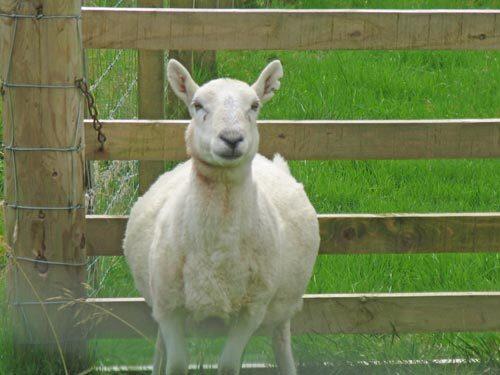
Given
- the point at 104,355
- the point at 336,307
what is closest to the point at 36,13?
the point at 104,355

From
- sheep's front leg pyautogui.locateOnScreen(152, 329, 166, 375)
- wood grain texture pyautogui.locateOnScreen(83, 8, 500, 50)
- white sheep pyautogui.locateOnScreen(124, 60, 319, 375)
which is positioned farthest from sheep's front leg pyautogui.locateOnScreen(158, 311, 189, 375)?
wood grain texture pyautogui.locateOnScreen(83, 8, 500, 50)

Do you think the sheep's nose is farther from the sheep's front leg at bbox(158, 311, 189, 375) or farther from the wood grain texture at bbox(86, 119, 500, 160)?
the wood grain texture at bbox(86, 119, 500, 160)

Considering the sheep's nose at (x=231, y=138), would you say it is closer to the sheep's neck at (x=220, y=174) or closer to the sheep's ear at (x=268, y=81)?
the sheep's neck at (x=220, y=174)

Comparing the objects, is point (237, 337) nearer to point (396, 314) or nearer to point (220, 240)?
point (220, 240)

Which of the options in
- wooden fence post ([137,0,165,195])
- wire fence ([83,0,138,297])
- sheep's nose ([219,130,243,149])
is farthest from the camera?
wooden fence post ([137,0,165,195])

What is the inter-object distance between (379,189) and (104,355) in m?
2.70

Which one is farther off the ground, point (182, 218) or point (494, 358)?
point (182, 218)

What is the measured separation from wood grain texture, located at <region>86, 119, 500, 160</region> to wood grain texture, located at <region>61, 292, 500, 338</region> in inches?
27.5

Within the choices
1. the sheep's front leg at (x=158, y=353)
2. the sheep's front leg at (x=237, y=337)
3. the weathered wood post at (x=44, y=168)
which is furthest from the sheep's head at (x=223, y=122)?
the sheep's front leg at (x=158, y=353)

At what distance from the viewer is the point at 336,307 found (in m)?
5.20

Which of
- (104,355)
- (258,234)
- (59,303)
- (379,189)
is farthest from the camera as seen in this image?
(379,189)

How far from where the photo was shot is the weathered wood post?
4367 mm

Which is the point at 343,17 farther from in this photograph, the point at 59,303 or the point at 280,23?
the point at 59,303

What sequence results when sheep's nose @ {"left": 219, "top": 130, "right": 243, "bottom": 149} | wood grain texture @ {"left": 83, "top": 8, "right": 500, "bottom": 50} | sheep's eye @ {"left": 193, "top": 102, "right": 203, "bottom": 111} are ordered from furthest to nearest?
wood grain texture @ {"left": 83, "top": 8, "right": 500, "bottom": 50}, sheep's eye @ {"left": 193, "top": 102, "right": 203, "bottom": 111}, sheep's nose @ {"left": 219, "top": 130, "right": 243, "bottom": 149}
